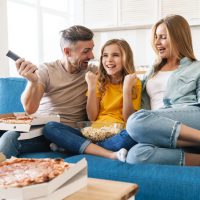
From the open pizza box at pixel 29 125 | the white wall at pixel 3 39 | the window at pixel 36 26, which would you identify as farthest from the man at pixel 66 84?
the window at pixel 36 26

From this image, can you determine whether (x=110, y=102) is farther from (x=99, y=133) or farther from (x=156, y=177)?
(x=156, y=177)

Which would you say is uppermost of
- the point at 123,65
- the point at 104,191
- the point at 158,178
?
the point at 123,65

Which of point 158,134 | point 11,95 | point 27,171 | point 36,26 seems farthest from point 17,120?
point 36,26

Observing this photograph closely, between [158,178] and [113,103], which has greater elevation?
[113,103]

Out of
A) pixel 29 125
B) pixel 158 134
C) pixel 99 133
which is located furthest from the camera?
pixel 99 133

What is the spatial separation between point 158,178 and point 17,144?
29.6 inches

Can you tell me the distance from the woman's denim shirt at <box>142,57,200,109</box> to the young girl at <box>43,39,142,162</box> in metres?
0.20

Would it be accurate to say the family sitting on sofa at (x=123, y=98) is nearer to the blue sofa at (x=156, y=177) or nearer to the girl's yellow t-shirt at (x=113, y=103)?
the girl's yellow t-shirt at (x=113, y=103)

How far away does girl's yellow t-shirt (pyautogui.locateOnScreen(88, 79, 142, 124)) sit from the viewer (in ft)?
6.31

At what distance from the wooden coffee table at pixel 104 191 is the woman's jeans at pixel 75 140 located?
78 cm

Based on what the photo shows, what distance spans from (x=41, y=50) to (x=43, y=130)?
117 inches

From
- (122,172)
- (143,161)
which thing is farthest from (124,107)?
(122,172)

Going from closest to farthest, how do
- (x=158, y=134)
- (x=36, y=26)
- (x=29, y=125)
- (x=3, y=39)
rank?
(x=158, y=134) < (x=29, y=125) < (x=3, y=39) < (x=36, y=26)

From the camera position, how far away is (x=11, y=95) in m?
2.15
